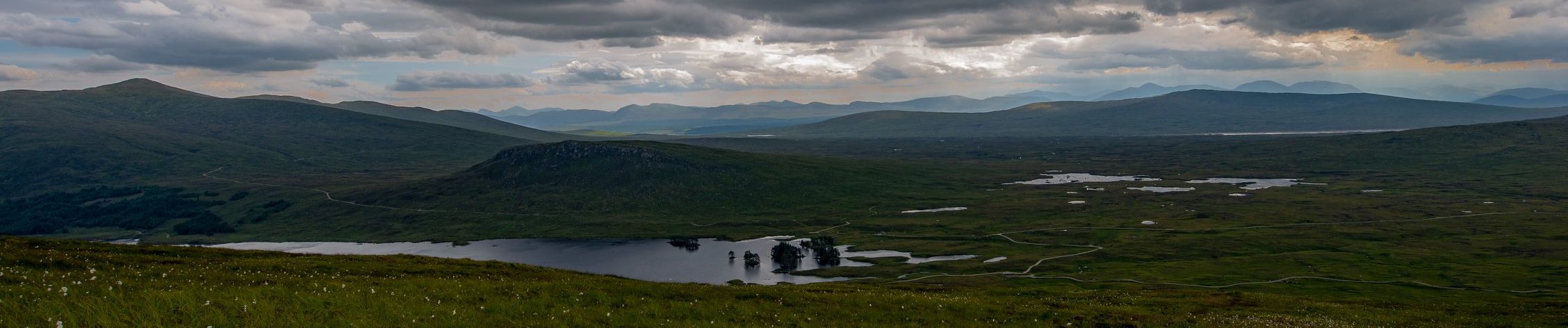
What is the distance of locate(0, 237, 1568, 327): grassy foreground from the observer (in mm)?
21922

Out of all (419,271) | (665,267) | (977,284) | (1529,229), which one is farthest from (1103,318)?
(1529,229)

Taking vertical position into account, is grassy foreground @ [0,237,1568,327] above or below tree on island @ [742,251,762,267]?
above

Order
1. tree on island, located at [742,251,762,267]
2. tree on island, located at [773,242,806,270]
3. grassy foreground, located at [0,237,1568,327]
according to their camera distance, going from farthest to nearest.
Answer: tree on island, located at [773,242,806,270] → tree on island, located at [742,251,762,267] → grassy foreground, located at [0,237,1568,327]

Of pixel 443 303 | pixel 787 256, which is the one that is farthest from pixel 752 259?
pixel 443 303

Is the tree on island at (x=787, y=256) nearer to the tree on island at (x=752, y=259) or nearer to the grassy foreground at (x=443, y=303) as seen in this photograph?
the tree on island at (x=752, y=259)

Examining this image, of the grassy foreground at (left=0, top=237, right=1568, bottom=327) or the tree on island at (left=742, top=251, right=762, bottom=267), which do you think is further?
the tree on island at (left=742, top=251, right=762, bottom=267)

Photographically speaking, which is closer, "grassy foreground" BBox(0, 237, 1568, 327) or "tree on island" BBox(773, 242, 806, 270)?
"grassy foreground" BBox(0, 237, 1568, 327)

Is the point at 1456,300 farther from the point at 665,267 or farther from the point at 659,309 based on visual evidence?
the point at 665,267

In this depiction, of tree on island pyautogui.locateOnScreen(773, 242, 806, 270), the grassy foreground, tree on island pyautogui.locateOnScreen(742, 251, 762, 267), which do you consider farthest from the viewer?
tree on island pyautogui.locateOnScreen(773, 242, 806, 270)

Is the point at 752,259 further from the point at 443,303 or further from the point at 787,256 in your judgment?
the point at 443,303

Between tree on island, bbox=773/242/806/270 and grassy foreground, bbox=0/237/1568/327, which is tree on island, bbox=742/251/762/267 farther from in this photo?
grassy foreground, bbox=0/237/1568/327

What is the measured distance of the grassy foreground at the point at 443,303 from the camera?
71.9 feet

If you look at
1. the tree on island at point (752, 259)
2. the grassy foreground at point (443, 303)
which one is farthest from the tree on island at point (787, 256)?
the grassy foreground at point (443, 303)

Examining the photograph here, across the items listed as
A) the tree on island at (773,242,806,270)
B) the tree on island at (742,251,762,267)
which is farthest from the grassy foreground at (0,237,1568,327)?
the tree on island at (773,242,806,270)
